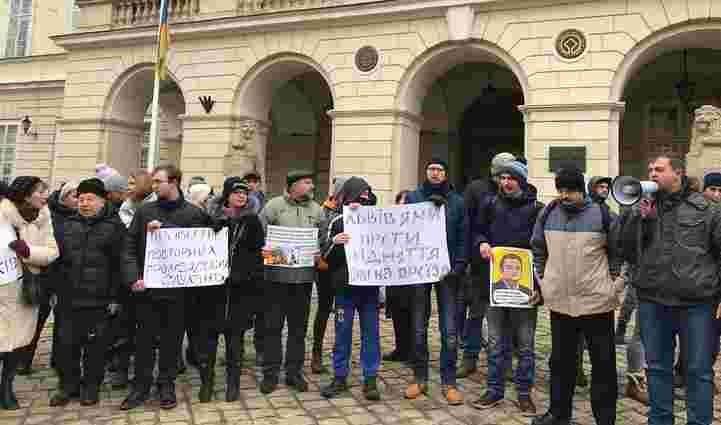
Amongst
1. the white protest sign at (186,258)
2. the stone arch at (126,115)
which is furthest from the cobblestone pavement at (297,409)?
the stone arch at (126,115)

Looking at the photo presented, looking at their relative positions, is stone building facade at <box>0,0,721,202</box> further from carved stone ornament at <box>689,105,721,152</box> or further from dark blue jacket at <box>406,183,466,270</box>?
dark blue jacket at <box>406,183,466,270</box>

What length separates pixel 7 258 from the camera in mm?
4312

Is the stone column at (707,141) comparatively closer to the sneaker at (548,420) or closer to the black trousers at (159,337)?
the sneaker at (548,420)

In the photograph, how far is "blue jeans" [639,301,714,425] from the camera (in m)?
3.63

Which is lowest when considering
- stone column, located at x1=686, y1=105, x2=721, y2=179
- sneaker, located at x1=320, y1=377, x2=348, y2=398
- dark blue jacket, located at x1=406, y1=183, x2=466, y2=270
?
sneaker, located at x1=320, y1=377, x2=348, y2=398

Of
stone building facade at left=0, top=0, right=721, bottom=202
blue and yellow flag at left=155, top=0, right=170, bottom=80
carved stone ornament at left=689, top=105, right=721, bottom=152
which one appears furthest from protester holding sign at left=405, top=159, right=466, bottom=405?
blue and yellow flag at left=155, top=0, right=170, bottom=80

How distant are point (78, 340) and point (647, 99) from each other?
1540 centimetres

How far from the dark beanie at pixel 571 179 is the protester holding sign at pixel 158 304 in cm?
311

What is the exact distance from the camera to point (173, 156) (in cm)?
2023

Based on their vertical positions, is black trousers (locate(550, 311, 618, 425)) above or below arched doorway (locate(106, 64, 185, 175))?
below

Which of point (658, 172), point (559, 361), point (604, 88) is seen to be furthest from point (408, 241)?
point (604, 88)

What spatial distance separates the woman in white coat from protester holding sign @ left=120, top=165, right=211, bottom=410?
26.0 inches

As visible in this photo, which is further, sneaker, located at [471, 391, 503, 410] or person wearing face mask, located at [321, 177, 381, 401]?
person wearing face mask, located at [321, 177, 381, 401]

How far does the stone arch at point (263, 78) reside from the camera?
14312mm
